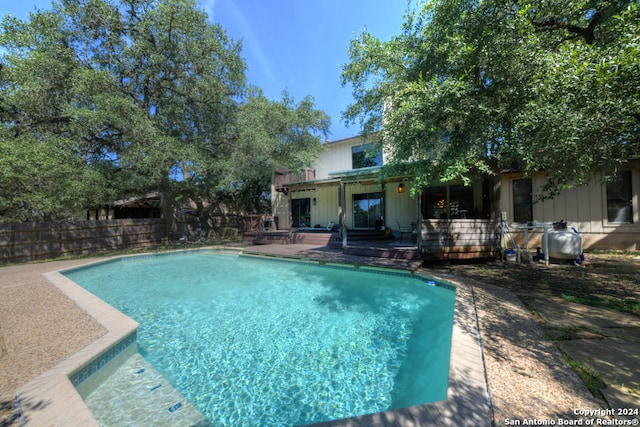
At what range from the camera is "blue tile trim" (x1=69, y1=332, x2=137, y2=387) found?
2.88m

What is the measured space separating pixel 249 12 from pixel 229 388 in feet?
60.9

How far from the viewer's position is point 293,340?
439 cm

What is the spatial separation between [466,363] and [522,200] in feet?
34.8

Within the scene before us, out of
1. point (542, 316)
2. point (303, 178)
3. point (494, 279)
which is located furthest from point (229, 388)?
point (303, 178)

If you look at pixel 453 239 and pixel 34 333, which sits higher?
pixel 453 239

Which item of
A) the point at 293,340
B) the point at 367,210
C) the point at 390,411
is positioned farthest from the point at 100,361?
the point at 367,210

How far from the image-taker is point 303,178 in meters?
15.5

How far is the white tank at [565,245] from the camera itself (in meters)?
7.50

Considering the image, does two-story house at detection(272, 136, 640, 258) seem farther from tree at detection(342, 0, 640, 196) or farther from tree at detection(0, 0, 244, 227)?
tree at detection(0, 0, 244, 227)

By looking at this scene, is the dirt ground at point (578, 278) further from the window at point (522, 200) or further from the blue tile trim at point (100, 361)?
the blue tile trim at point (100, 361)

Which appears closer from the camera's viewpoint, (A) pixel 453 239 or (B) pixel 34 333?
(B) pixel 34 333

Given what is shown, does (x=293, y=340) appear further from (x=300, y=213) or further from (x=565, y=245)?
(x=300, y=213)

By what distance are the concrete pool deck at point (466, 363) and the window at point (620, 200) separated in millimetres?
8282

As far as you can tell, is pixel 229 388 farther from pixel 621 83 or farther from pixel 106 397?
pixel 621 83
